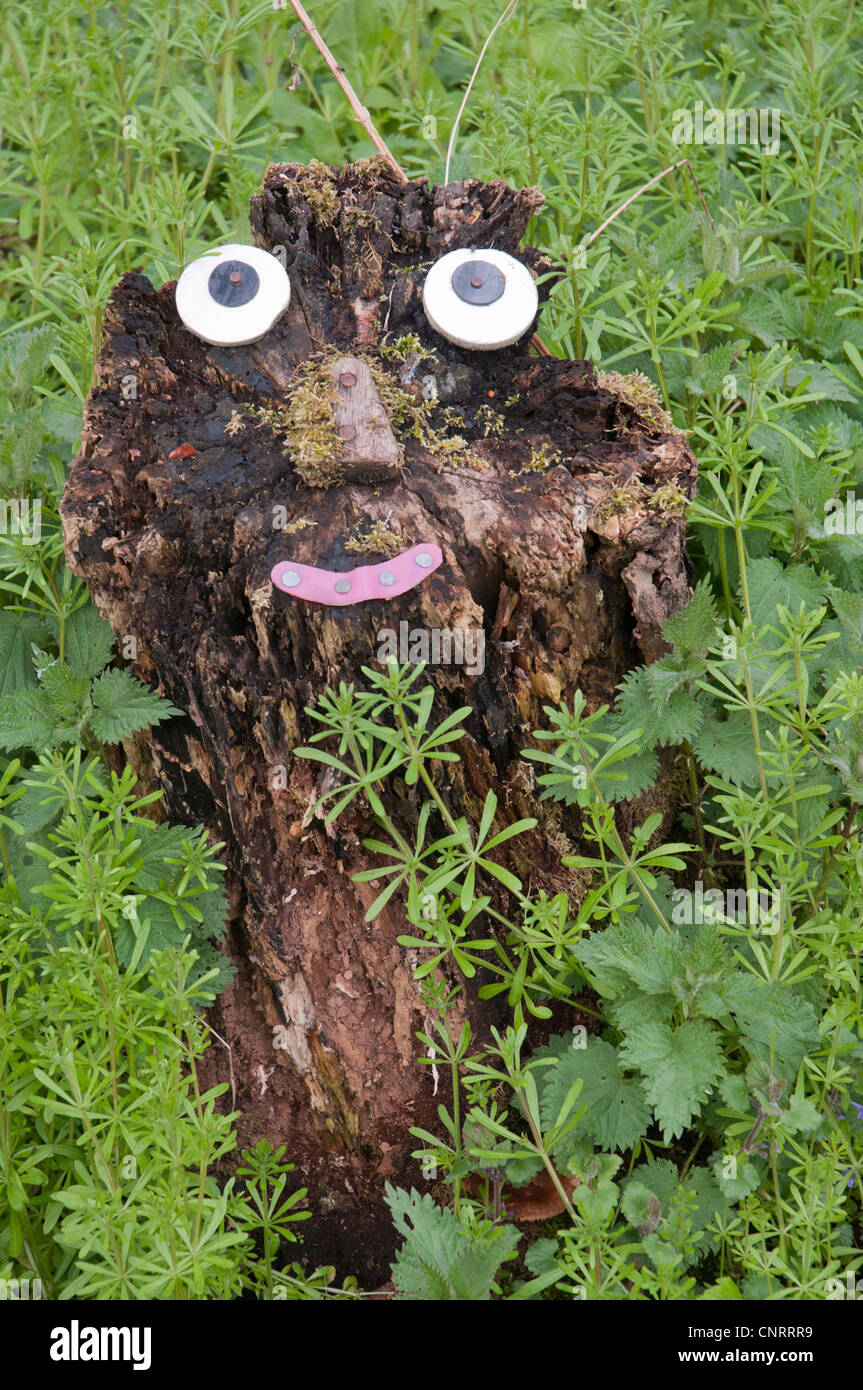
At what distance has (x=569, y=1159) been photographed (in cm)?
228

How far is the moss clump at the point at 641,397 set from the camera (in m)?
2.61

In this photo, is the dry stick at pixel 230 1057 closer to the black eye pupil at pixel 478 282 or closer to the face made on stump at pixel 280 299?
the face made on stump at pixel 280 299

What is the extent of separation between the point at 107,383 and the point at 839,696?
1.68 metres

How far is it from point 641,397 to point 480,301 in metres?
0.42

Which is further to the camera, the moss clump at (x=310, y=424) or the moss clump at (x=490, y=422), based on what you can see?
the moss clump at (x=490, y=422)

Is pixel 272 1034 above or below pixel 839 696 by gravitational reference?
below

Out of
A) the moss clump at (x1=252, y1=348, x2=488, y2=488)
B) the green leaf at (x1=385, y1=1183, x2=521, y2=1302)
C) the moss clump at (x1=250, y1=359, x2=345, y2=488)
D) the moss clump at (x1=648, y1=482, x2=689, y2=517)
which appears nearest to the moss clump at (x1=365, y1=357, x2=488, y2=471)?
the moss clump at (x1=252, y1=348, x2=488, y2=488)

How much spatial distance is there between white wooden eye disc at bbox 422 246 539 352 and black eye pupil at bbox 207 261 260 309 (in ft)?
1.27

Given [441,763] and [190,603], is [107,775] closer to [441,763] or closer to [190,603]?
[190,603]

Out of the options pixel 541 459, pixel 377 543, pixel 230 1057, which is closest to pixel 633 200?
pixel 541 459

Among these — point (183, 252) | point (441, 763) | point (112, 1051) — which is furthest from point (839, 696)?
point (183, 252)

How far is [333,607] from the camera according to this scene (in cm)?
227

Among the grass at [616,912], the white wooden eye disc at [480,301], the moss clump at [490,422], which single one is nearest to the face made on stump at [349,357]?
the white wooden eye disc at [480,301]

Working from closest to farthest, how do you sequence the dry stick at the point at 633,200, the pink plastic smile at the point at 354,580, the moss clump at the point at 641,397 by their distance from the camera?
the pink plastic smile at the point at 354,580 < the moss clump at the point at 641,397 < the dry stick at the point at 633,200
